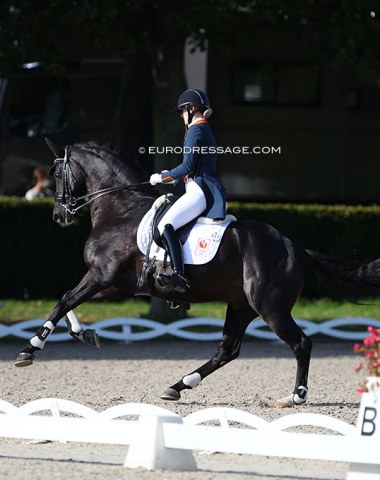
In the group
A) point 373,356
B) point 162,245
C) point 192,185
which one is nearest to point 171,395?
point 162,245

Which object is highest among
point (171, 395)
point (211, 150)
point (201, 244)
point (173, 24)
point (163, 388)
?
point (173, 24)

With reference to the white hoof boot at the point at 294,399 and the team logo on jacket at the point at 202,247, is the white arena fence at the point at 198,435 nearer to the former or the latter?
the white hoof boot at the point at 294,399

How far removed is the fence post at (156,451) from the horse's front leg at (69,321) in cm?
235

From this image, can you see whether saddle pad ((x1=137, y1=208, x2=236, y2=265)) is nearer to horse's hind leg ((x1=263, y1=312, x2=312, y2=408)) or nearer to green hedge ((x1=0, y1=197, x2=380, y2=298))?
horse's hind leg ((x1=263, y1=312, x2=312, y2=408))

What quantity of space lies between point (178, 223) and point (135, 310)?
636cm

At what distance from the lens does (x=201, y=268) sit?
877 cm

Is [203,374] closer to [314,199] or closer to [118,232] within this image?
[118,232]

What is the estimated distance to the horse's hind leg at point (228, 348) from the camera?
349 inches

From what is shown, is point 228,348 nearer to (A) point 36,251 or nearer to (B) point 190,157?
(B) point 190,157

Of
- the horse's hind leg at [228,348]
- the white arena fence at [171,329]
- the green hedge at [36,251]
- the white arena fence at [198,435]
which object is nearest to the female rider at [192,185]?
the horse's hind leg at [228,348]

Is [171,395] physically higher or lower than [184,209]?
lower

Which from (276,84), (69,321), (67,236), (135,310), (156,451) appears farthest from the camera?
(276,84)

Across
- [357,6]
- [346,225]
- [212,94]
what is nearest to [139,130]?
[212,94]

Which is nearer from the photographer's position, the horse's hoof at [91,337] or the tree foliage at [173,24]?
the horse's hoof at [91,337]
